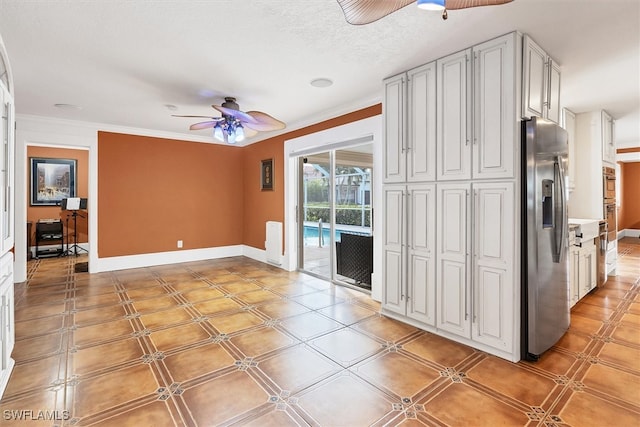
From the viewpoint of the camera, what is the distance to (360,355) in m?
2.62

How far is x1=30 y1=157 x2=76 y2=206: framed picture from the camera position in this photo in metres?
6.90

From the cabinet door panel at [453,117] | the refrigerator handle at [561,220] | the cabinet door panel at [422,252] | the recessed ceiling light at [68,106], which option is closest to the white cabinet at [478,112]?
the cabinet door panel at [453,117]

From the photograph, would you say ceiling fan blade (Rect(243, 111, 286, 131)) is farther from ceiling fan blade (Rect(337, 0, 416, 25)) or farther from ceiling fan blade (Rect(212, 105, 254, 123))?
ceiling fan blade (Rect(337, 0, 416, 25))

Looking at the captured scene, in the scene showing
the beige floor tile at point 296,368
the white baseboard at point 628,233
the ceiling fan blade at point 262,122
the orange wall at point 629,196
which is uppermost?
the ceiling fan blade at point 262,122

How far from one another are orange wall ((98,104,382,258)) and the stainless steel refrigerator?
2.79m

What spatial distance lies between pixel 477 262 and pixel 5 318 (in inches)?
136

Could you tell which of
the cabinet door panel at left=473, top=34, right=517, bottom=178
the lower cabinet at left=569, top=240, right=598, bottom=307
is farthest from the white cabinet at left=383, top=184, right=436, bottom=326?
the lower cabinet at left=569, top=240, right=598, bottom=307

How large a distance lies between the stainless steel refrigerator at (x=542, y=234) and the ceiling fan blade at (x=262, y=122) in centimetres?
237

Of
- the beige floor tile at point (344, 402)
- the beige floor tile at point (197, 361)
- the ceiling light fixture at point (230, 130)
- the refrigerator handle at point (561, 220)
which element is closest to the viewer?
the beige floor tile at point (344, 402)

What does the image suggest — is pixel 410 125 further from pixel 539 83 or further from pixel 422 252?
pixel 422 252

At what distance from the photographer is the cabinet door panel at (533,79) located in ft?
8.21

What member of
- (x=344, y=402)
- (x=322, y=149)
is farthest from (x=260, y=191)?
(x=344, y=402)

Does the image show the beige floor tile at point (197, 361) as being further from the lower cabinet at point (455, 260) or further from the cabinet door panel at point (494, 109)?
the cabinet door panel at point (494, 109)

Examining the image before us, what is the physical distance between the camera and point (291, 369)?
7.89ft
